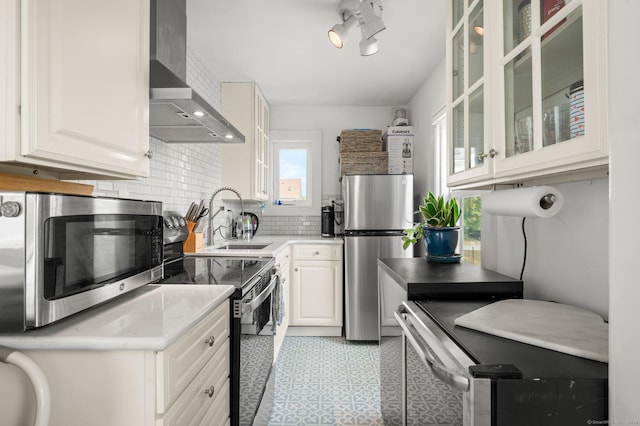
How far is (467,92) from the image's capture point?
4.97ft

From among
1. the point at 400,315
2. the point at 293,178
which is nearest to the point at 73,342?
the point at 400,315

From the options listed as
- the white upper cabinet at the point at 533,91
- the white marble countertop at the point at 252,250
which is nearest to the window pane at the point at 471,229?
the white upper cabinet at the point at 533,91

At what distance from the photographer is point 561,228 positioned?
131 cm

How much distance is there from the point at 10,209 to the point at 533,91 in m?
1.40

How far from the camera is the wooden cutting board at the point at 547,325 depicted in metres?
0.80

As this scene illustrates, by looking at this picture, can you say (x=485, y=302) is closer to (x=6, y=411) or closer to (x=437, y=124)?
(x=6, y=411)

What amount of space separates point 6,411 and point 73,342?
0.59ft

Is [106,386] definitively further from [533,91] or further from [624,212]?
[533,91]

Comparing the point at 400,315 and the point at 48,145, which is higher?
the point at 48,145

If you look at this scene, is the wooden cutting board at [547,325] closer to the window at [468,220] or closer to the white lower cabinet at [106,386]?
the white lower cabinet at [106,386]

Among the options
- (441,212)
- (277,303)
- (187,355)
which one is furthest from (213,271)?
(441,212)

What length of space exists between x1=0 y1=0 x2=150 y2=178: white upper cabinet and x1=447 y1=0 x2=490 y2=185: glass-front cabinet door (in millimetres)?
1289

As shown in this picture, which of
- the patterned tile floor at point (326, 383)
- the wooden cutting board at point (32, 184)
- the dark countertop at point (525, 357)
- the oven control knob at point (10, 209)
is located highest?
the wooden cutting board at point (32, 184)

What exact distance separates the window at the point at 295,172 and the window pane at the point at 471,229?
5.97ft
